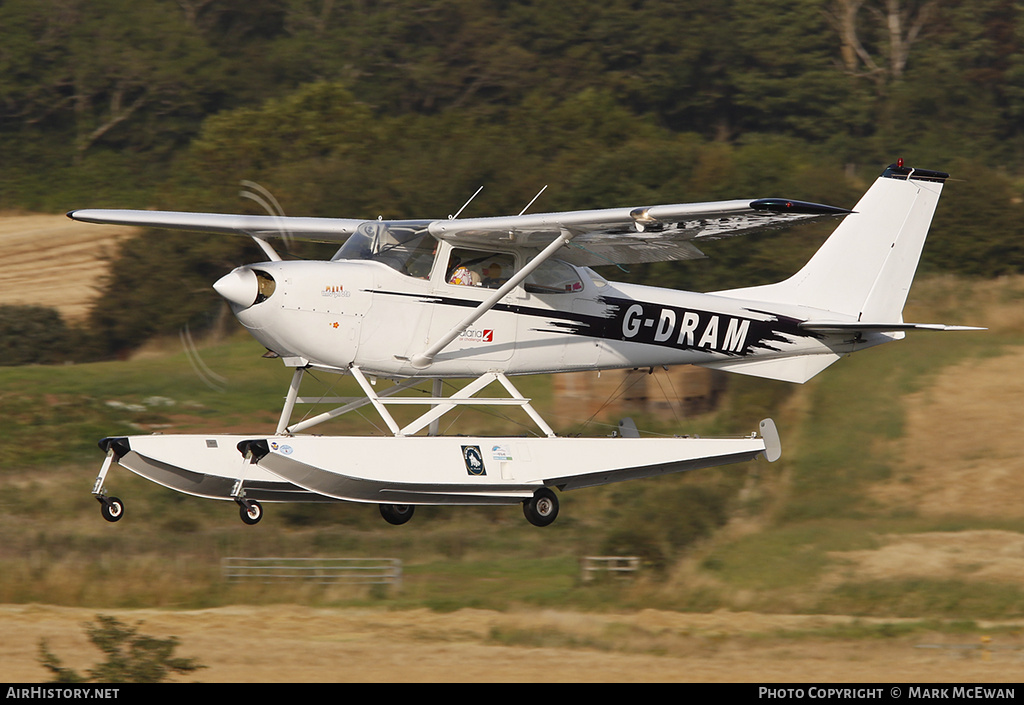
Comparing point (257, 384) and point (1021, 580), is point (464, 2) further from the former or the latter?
point (1021, 580)

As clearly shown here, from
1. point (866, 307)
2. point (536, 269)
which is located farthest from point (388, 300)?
point (866, 307)

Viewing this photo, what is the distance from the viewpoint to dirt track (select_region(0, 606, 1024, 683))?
1483 centimetres

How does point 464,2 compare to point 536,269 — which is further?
point 464,2

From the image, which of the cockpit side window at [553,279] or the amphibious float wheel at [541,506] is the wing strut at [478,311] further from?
the amphibious float wheel at [541,506]

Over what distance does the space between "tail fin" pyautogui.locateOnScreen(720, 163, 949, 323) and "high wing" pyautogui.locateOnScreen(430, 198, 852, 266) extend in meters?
1.84

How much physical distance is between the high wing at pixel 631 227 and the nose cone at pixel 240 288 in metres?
1.71

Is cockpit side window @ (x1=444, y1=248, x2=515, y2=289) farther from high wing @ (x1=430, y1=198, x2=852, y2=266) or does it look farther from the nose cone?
the nose cone

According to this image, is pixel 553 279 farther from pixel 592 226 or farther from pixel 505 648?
pixel 505 648

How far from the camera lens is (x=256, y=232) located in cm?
1322

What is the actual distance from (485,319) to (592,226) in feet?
5.23

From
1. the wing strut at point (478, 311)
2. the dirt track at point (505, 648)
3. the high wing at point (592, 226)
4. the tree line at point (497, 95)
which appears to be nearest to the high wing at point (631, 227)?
the high wing at point (592, 226)

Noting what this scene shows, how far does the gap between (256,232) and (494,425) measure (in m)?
8.25

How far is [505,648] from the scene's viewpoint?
1594 centimetres

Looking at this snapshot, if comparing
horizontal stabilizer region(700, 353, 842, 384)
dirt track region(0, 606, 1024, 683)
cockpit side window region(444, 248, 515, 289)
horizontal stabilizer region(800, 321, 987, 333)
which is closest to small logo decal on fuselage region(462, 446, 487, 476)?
cockpit side window region(444, 248, 515, 289)
